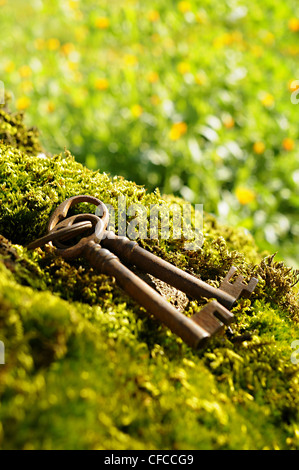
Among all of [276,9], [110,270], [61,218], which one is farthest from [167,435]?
[276,9]

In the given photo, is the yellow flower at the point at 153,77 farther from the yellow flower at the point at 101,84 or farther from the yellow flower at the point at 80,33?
the yellow flower at the point at 80,33

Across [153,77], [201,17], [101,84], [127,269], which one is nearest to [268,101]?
[153,77]

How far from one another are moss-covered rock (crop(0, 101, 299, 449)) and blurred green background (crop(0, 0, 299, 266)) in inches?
Answer: 118

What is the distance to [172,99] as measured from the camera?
7148mm

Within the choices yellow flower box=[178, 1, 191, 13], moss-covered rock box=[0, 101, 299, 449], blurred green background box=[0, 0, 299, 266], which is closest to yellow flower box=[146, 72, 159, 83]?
blurred green background box=[0, 0, 299, 266]

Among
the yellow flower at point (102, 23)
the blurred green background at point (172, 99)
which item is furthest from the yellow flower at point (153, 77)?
the yellow flower at point (102, 23)

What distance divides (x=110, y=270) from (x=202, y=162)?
4.45m

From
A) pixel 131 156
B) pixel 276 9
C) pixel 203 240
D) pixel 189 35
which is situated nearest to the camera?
pixel 203 240

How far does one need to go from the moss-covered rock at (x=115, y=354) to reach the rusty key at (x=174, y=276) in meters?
0.20

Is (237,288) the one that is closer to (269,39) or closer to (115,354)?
(115,354)

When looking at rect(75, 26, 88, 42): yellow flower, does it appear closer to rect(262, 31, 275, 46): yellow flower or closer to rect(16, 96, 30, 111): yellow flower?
rect(16, 96, 30, 111): yellow flower

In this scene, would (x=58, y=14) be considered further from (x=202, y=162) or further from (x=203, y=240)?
(x=203, y=240)

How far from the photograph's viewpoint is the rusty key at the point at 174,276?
249cm

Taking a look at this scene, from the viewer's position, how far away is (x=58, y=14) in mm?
9695
